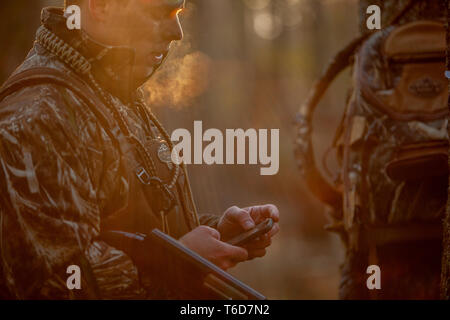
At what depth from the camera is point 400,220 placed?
9.87 feet

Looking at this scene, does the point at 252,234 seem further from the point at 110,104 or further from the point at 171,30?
the point at 171,30

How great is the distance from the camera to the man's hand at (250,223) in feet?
6.62

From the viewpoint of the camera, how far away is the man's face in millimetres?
1886

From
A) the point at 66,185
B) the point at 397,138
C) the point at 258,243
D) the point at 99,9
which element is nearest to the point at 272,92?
the point at 397,138

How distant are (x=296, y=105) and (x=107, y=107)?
988 cm

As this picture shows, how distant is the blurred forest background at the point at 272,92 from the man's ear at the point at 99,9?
53.9 inches

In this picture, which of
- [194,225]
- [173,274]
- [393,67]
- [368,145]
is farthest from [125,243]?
[393,67]

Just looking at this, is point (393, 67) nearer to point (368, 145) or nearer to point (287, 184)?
point (368, 145)

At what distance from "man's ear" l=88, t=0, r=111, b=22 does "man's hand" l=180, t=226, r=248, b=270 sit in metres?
0.78

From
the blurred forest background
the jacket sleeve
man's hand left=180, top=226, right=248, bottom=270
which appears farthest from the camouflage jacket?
the blurred forest background

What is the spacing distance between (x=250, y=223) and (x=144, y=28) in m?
0.77

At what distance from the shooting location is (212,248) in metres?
→ 1.86

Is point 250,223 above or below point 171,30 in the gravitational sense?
below

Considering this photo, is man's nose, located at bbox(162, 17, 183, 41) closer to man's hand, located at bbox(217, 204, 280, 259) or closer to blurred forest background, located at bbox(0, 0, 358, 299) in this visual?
man's hand, located at bbox(217, 204, 280, 259)
